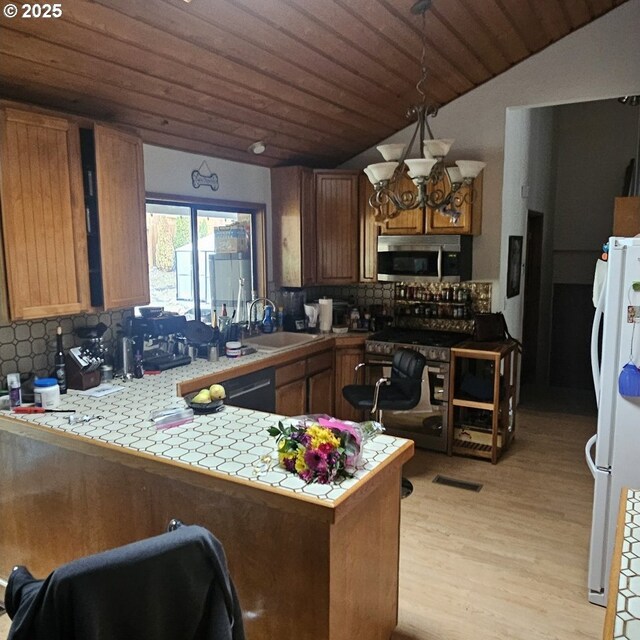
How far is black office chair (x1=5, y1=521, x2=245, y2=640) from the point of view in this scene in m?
1.30

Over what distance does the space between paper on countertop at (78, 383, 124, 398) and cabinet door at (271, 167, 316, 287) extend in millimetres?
2135

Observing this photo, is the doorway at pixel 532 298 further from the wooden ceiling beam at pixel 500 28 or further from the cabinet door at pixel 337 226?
the cabinet door at pixel 337 226

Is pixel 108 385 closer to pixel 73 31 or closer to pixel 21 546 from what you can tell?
pixel 21 546

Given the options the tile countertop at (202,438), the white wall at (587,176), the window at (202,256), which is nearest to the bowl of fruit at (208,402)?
the tile countertop at (202,438)

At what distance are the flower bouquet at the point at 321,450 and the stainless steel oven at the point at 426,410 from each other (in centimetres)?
231

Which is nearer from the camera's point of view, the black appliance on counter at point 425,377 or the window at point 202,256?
the window at point 202,256

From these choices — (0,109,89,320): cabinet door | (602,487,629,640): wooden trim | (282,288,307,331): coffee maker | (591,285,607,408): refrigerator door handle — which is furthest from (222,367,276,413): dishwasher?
(602,487,629,640): wooden trim

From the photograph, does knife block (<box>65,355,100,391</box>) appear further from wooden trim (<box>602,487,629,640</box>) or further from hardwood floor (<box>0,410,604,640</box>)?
wooden trim (<box>602,487,629,640</box>)

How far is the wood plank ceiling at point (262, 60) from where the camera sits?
2434 mm

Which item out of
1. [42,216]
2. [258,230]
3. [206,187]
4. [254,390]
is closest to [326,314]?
[258,230]

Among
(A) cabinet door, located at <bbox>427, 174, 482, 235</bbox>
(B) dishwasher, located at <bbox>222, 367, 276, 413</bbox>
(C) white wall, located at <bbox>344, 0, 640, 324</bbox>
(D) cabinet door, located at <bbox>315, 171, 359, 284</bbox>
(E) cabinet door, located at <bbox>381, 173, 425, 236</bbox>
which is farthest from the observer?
(D) cabinet door, located at <bbox>315, 171, 359, 284</bbox>

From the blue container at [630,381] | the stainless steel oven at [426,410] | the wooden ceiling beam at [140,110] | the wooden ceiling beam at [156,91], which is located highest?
the wooden ceiling beam at [156,91]

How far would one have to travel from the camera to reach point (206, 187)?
4.22 m

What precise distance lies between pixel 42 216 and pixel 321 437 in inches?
70.6
